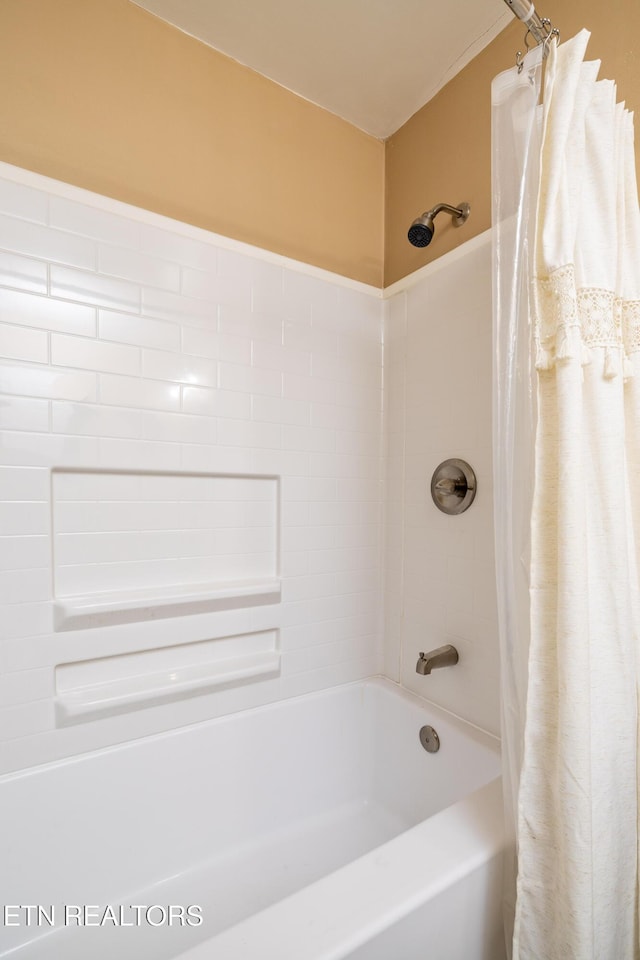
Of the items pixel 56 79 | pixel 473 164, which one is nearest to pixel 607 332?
pixel 473 164

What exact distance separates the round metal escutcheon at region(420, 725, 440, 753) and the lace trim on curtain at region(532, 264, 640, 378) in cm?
113

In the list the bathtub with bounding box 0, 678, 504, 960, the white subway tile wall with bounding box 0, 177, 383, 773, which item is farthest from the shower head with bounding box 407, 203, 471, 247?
the bathtub with bounding box 0, 678, 504, 960

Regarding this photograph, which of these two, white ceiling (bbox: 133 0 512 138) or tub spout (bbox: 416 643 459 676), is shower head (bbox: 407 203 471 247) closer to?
white ceiling (bbox: 133 0 512 138)

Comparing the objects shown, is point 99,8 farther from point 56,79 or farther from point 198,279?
point 198,279

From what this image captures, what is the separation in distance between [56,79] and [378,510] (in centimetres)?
155

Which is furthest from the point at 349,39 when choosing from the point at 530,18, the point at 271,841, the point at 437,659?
the point at 271,841

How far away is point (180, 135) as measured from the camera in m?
1.31

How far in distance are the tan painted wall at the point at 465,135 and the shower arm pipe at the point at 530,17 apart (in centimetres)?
33

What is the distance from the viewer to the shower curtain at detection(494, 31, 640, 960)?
746 mm

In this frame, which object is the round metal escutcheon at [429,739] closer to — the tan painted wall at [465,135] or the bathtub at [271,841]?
the bathtub at [271,841]

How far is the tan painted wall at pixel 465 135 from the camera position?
1027mm

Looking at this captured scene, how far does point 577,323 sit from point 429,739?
4.07 ft

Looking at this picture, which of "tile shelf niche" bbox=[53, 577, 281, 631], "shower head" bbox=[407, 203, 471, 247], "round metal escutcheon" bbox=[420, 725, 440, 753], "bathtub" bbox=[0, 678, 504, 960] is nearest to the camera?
"bathtub" bbox=[0, 678, 504, 960]

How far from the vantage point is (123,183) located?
4.01 feet
